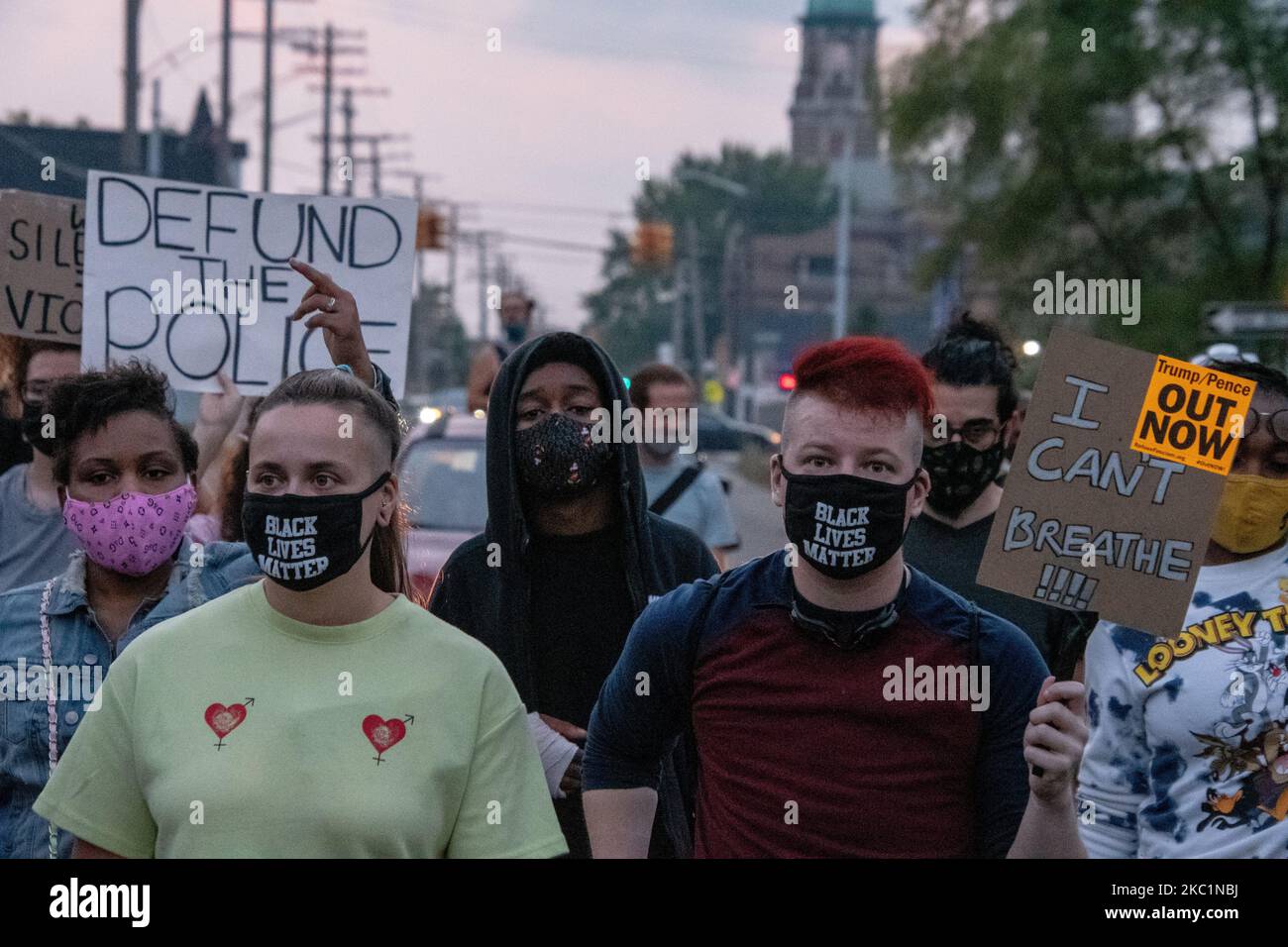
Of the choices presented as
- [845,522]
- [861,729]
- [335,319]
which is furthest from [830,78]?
[861,729]

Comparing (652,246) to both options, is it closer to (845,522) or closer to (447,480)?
(447,480)

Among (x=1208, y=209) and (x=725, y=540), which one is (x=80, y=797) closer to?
(x=725, y=540)

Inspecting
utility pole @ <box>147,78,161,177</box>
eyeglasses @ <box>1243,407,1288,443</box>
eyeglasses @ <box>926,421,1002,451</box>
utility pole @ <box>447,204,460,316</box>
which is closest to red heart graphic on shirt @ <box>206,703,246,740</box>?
eyeglasses @ <box>1243,407,1288,443</box>

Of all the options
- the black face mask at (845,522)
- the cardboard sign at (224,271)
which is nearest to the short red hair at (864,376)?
the black face mask at (845,522)

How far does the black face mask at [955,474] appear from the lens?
15.9 ft

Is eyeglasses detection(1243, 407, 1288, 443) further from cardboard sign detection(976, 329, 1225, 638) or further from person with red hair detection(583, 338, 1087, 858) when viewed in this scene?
person with red hair detection(583, 338, 1087, 858)

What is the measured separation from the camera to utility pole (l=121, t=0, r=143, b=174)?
19.6 meters

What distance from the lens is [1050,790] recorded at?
3123mm

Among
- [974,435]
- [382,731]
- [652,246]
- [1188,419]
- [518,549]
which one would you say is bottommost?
[382,731]

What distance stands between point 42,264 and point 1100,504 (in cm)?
361

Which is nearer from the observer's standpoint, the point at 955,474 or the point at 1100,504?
the point at 1100,504

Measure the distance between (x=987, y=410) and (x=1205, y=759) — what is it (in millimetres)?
1375

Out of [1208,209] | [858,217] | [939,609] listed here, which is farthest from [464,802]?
[858,217]

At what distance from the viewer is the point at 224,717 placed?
10.0 ft
